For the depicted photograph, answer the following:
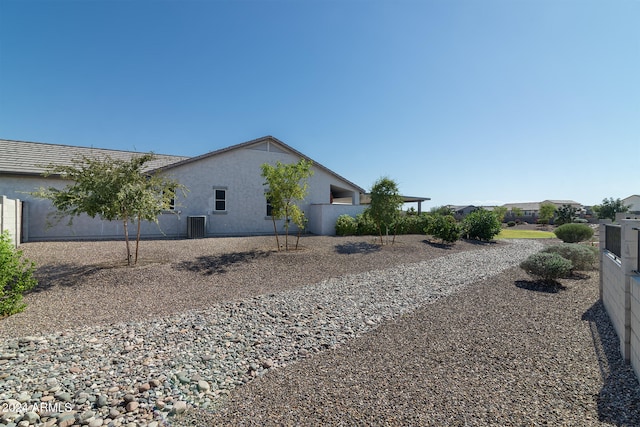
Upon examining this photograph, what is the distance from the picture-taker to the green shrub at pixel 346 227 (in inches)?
697

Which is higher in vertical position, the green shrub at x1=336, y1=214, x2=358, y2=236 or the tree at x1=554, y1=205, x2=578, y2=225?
the tree at x1=554, y1=205, x2=578, y2=225

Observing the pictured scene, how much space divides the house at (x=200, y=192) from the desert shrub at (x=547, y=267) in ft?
36.7

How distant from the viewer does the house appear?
13.0 meters

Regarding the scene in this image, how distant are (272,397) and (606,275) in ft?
24.2

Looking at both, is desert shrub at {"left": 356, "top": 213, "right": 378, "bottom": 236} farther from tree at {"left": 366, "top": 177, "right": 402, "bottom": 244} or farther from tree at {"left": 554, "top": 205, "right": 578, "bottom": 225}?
tree at {"left": 554, "top": 205, "right": 578, "bottom": 225}

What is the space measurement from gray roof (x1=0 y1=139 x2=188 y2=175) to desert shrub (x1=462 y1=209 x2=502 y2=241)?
732 inches

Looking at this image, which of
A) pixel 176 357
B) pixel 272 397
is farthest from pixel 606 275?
pixel 176 357

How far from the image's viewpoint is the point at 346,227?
17.7 meters

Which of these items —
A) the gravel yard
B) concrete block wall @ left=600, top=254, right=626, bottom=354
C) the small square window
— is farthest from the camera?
the small square window

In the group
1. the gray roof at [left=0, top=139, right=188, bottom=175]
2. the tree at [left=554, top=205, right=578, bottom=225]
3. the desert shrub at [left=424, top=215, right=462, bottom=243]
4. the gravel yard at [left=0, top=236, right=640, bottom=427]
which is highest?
the gray roof at [left=0, top=139, right=188, bottom=175]

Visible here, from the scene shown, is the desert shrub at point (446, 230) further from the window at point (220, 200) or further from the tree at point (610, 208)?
the tree at point (610, 208)

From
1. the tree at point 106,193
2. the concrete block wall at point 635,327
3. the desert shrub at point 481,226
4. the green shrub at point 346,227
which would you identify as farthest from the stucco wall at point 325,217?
the concrete block wall at point 635,327

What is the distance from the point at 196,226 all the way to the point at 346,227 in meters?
8.36

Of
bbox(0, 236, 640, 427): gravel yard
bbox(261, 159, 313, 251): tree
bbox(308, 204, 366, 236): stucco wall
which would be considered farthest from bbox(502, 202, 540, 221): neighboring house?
bbox(261, 159, 313, 251): tree
